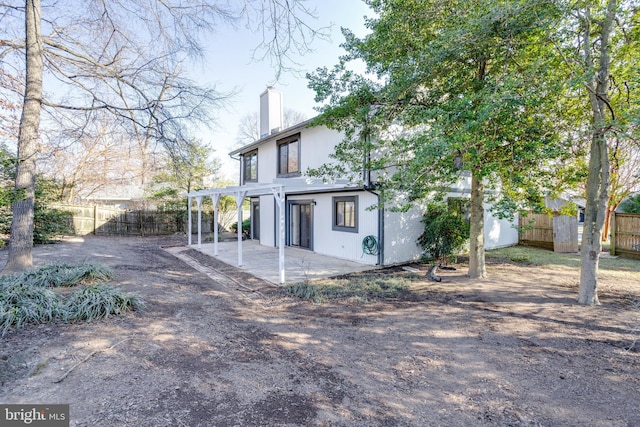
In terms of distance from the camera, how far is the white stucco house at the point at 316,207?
9.16 metres

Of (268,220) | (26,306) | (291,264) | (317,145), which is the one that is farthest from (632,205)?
(26,306)

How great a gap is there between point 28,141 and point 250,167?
938cm

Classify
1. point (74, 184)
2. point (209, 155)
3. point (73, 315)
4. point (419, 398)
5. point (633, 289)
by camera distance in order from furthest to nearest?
point (209, 155), point (74, 184), point (633, 289), point (73, 315), point (419, 398)

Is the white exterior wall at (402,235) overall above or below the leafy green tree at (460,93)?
below

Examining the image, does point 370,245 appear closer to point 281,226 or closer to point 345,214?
point 345,214

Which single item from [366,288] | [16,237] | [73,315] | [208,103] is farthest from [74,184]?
[366,288]

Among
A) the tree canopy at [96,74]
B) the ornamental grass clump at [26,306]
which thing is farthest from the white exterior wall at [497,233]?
the ornamental grass clump at [26,306]

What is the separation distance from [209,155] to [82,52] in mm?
12314

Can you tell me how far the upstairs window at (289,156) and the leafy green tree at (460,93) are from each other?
4092mm

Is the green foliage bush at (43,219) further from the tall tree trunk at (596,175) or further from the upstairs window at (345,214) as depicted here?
the tall tree trunk at (596,175)

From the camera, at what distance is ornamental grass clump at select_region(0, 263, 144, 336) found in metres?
4.31

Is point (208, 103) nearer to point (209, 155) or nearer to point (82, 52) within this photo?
point (82, 52)

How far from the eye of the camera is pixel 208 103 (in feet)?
23.1

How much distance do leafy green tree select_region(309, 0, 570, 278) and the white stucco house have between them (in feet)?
6.68
